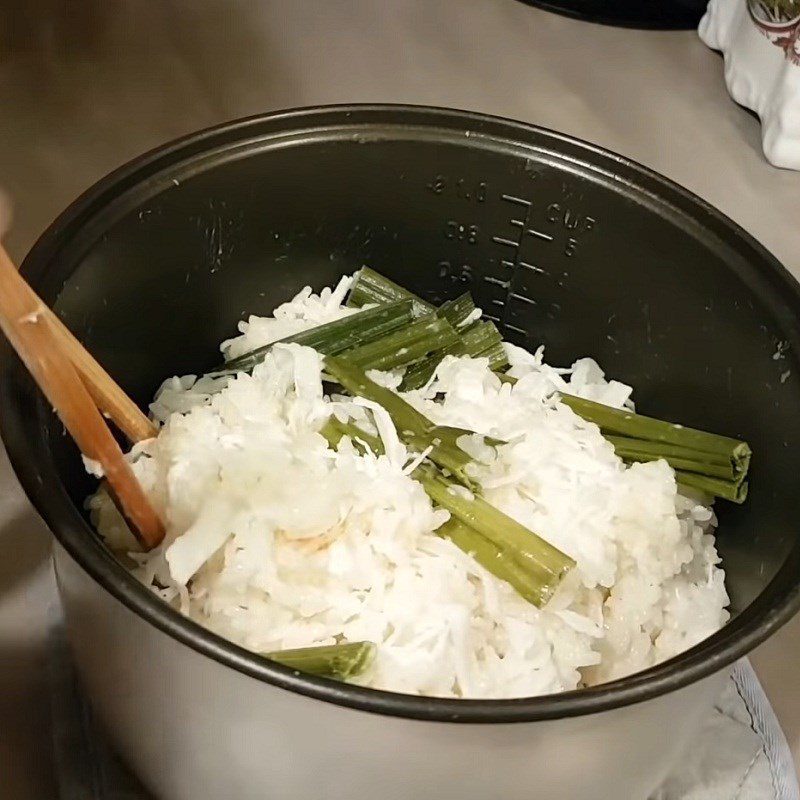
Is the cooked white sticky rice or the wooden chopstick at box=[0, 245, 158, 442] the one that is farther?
the cooked white sticky rice

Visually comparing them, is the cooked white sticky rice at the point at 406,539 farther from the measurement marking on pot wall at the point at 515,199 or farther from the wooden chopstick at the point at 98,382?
the measurement marking on pot wall at the point at 515,199

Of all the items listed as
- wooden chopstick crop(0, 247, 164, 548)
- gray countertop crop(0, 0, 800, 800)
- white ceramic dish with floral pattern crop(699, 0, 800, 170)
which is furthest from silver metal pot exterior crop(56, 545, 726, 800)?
white ceramic dish with floral pattern crop(699, 0, 800, 170)

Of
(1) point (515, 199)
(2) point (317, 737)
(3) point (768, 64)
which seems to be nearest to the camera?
(2) point (317, 737)

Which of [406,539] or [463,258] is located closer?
[406,539]

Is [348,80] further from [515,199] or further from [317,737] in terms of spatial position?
[317,737]

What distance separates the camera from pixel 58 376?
57 cm

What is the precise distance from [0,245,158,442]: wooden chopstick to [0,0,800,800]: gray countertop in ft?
1.42

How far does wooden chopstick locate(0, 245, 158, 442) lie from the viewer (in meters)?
0.54

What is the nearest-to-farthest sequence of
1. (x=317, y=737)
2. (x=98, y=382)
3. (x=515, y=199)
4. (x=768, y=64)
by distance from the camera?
(x=317, y=737), (x=98, y=382), (x=515, y=199), (x=768, y=64)

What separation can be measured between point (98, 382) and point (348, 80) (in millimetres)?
822

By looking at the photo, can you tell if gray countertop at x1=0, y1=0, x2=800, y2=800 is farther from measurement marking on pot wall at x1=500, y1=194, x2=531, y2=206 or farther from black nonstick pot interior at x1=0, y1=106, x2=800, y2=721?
measurement marking on pot wall at x1=500, y1=194, x2=531, y2=206

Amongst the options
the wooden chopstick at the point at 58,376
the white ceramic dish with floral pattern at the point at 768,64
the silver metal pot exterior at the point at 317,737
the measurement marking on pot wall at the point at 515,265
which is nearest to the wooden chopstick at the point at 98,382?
the wooden chopstick at the point at 58,376

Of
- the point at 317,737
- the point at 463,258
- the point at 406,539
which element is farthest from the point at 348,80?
the point at 317,737

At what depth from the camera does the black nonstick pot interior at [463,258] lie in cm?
77
